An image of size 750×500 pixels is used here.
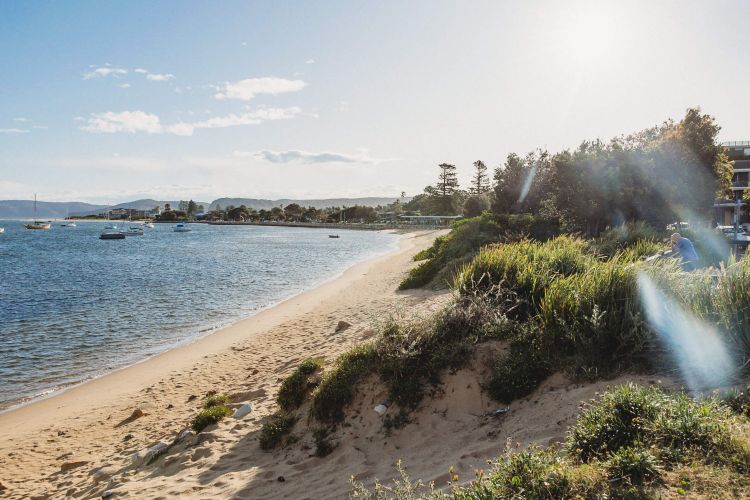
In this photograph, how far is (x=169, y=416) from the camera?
820 centimetres

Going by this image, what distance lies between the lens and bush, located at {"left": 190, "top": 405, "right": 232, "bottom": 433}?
697cm

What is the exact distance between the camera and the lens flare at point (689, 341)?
14.6 feet

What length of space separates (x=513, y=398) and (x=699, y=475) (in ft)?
8.73

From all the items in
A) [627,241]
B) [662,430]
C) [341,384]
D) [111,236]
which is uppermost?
[627,241]

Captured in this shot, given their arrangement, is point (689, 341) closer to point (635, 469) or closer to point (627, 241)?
point (635, 469)

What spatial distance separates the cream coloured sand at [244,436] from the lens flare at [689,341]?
479 mm

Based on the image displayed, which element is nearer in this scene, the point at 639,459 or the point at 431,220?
the point at 639,459

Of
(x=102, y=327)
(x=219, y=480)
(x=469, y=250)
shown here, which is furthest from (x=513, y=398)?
(x=102, y=327)

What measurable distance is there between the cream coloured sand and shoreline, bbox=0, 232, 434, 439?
0.06m

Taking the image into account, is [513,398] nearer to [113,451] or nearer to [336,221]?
[113,451]

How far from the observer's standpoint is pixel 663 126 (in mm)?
29578

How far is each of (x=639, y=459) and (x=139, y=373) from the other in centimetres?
1154

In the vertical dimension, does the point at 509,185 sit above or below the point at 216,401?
above

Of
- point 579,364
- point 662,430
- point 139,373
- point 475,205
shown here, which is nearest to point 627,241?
point 579,364
